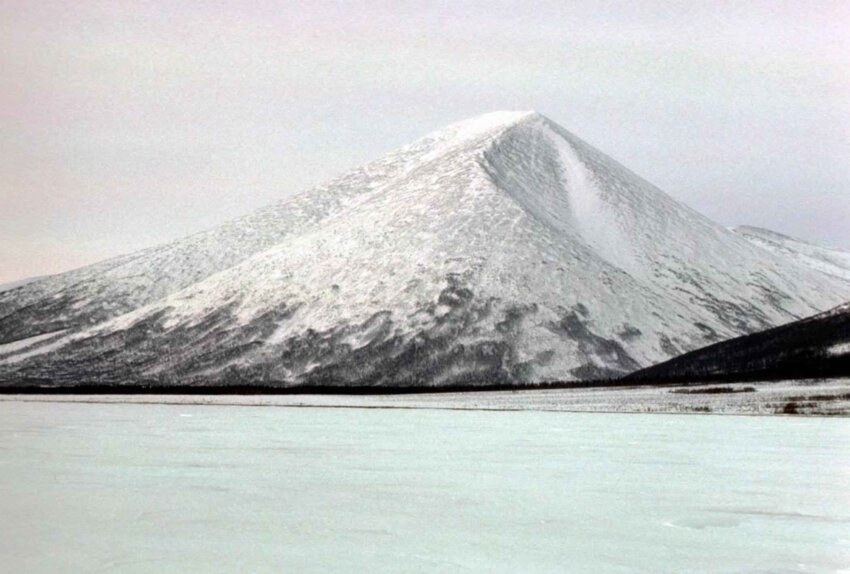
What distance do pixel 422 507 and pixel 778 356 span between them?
15050 cm

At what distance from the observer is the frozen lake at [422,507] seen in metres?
18.6

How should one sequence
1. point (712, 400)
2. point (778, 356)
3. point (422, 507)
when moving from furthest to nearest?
1. point (778, 356)
2. point (712, 400)
3. point (422, 507)

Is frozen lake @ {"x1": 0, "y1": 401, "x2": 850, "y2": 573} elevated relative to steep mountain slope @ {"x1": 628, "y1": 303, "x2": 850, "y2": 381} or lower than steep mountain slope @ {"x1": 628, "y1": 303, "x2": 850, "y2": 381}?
elevated

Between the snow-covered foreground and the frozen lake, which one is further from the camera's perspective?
the snow-covered foreground

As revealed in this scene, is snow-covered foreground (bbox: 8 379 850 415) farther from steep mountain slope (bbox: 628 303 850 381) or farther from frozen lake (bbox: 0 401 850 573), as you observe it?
frozen lake (bbox: 0 401 850 573)

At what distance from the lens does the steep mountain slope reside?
145 meters

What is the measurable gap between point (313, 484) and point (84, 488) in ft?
20.7

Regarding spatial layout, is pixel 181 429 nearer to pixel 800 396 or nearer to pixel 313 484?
pixel 313 484

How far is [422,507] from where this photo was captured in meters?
24.9

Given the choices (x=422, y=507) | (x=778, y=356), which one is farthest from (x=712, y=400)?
(x=422, y=507)

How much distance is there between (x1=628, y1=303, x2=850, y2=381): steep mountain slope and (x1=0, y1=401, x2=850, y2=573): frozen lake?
105 metres

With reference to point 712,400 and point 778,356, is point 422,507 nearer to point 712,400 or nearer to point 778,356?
point 712,400

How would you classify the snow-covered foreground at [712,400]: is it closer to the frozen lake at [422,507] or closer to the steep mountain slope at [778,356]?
the steep mountain slope at [778,356]

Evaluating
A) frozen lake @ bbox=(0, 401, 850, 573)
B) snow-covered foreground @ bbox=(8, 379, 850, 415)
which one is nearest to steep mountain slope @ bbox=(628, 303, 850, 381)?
snow-covered foreground @ bbox=(8, 379, 850, 415)
